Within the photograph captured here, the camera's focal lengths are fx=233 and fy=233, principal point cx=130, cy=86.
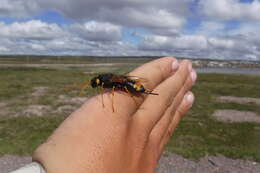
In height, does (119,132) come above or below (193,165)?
above

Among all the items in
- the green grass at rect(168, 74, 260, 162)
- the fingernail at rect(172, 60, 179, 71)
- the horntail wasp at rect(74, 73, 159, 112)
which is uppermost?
the fingernail at rect(172, 60, 179, 71)

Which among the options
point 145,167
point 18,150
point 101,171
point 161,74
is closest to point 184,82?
point 161,74

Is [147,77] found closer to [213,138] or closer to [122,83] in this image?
[122,83]

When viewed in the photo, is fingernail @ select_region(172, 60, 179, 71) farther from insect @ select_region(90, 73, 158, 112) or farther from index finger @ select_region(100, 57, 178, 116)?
insect @ select_region(90, 73, 158, 112)

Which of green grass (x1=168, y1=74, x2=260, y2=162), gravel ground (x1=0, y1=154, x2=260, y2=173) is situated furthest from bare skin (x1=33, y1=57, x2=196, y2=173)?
green grass (x1=168, y1=74, x2=260, y2=162)

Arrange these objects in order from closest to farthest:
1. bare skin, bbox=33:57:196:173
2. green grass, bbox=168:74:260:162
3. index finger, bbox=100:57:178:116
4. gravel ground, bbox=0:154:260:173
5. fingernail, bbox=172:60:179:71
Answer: bare skin, bbox=33:57:196:173, index finger, bbox=100:57:178:116, fingernail, bbox=172:60:179:71, gravel ground, bbox=0:154:260:173, green grass, bbox=168:74:260:162

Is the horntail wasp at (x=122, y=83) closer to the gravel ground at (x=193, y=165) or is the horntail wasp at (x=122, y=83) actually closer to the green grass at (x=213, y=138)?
the gravel ground at (x=193, y=165)

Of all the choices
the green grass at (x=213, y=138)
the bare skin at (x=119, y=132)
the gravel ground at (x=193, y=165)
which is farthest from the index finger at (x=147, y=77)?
the green grass at (x=213, y=138)

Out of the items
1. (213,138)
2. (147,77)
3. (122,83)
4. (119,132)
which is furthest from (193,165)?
(119,132)
